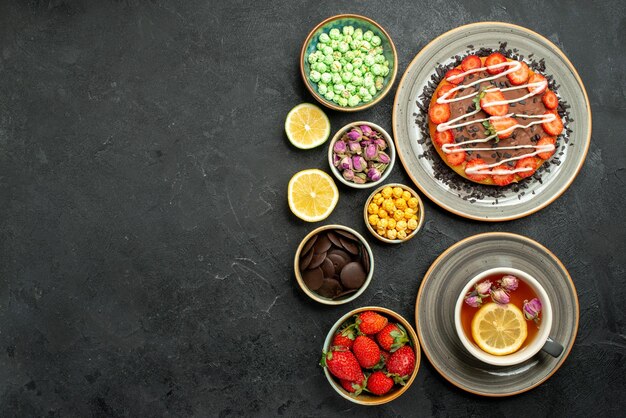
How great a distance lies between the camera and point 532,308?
8.82 ft

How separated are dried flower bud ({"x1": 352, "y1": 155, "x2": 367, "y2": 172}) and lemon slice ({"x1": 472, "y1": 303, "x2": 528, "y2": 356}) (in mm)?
934

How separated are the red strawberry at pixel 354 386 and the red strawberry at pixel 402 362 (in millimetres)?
157

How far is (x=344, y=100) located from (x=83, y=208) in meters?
1.55

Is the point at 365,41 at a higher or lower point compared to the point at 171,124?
higher

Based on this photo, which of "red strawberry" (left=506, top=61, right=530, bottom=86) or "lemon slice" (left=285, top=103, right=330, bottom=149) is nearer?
"red strawberry" (left=506, top=61, right=530, bottom=86)

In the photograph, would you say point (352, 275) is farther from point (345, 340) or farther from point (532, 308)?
point (532, 308)

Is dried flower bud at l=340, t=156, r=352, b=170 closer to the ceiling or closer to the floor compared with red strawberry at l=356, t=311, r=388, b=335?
closer to the ceiling

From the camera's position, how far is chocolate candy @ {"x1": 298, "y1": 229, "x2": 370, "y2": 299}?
2.87 m

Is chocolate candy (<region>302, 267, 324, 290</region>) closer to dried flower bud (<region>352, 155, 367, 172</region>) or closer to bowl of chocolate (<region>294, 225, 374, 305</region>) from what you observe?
bowl of chocolate (<region>294, 225, 374, 305</region>)

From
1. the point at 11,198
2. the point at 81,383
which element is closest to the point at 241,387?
the point at 81,383

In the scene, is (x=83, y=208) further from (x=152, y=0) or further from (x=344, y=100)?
(x=344, y=100)

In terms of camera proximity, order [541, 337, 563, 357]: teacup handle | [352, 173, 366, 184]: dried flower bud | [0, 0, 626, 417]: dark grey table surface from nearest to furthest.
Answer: [541, 337, 563, 357]: teacup handle → [352, 173, 366, 184]: dried flower bud → [0, 0, 626, 417]: dark grey table surface

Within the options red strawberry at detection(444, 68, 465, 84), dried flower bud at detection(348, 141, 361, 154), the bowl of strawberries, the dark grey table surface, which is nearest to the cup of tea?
the bowl of strawberries

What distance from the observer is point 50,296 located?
305cm
